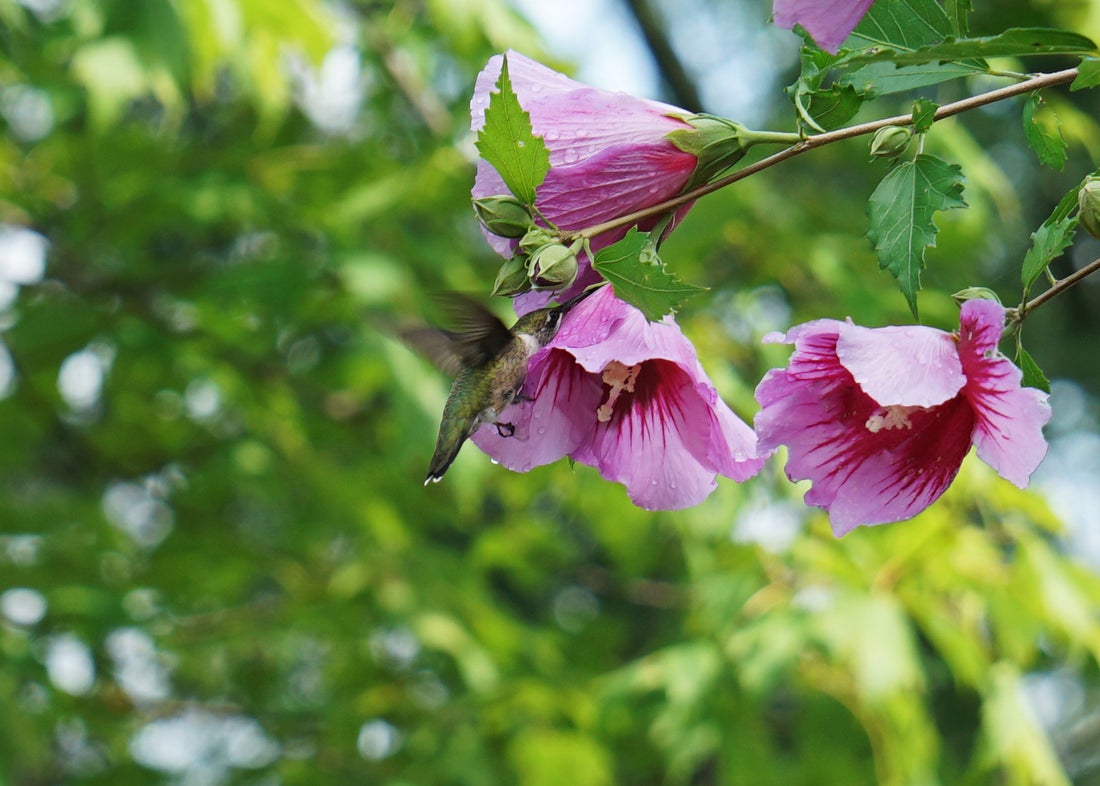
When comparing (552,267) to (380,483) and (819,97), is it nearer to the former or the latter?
(819,97)

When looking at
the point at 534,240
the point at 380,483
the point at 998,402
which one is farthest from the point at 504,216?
the point at 380,483

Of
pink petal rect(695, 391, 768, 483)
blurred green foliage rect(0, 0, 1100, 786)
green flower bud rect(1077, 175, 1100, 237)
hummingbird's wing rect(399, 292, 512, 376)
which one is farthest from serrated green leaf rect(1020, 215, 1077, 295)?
blurred green foliage rect(0, 0, 1100, 786)

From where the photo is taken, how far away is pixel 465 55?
10.5 ft

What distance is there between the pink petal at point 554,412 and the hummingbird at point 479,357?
2 centimetres

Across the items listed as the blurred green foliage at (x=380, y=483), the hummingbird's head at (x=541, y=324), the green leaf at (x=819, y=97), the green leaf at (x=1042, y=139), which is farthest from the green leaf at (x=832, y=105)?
the blurred green foliage at (x=380, y=483)

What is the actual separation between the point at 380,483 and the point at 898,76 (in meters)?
2.77

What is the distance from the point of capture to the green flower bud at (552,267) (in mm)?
725

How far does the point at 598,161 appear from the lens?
2.66 feet

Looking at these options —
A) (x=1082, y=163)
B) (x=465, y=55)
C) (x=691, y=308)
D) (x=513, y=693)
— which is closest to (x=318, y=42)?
(x=465, y=55)

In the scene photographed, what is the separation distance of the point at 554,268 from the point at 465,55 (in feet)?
8.57

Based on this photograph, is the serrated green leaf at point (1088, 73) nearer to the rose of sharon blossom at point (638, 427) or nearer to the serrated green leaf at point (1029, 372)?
the serrated green leaf at point (1029, 372)

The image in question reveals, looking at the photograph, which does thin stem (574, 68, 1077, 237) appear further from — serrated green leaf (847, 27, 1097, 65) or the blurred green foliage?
the blurred green foliage

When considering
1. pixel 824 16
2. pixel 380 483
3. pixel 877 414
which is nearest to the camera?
pixel 824 16

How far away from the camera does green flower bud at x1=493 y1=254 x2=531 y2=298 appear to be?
2.47 ft
